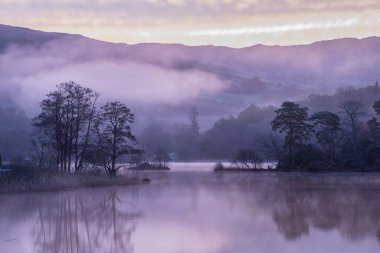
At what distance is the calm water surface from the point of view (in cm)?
1302

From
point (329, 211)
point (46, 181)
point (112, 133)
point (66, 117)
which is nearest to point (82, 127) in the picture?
point (66, 117)

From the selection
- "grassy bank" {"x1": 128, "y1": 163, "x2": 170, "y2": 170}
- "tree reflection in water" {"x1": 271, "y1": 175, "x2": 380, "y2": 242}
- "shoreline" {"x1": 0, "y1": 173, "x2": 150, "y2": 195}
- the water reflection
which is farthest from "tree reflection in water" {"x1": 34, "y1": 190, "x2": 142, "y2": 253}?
"grassy bank" {"x1": 128, "y1": 163, "x2": 170, "y2": 170}

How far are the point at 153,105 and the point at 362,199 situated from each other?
4312 inches

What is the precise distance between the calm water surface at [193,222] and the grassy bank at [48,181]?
1.37 meters

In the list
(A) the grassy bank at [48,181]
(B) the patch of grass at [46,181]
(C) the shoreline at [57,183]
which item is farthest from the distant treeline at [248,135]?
(B) the patch of grass at [46,181]

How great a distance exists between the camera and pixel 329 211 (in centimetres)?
1934

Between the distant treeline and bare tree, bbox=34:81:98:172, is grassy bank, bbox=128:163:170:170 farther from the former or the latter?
bare tree, bbox=34:81:98:172

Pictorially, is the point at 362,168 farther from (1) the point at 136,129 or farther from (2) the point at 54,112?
(1) the point at 136,129

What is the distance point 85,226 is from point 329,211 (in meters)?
8.38

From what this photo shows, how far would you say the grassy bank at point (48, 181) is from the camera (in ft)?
89.4

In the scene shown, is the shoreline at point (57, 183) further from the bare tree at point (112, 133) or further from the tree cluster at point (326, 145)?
the tree cluster at point (326, 145)

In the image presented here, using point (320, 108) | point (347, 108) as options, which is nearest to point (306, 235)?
point (347, 108)

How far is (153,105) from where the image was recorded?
131 meters

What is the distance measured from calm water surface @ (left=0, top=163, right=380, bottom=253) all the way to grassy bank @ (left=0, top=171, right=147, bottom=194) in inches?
53.8
